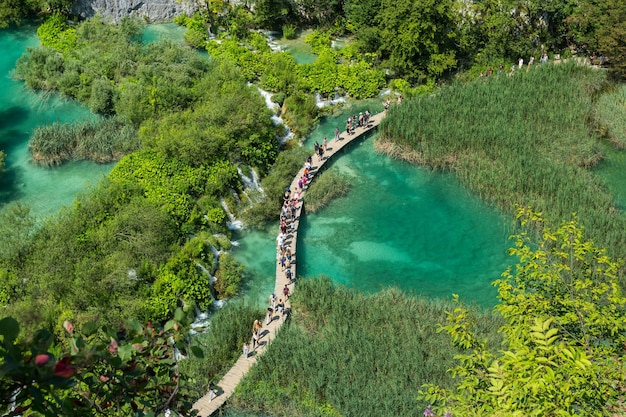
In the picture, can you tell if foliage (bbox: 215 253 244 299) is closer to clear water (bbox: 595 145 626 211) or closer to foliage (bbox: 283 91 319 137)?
foliage (bbox: 283 91 319 137)

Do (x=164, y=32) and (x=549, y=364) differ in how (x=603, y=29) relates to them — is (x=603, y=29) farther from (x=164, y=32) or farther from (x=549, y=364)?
(x=549, y=364)

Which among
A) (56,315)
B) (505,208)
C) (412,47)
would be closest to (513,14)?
(412,47)

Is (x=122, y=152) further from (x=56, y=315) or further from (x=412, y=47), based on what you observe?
(x=412, y=47)

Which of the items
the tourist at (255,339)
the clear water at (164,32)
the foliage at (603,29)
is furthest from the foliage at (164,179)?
the foliage at (603,29)

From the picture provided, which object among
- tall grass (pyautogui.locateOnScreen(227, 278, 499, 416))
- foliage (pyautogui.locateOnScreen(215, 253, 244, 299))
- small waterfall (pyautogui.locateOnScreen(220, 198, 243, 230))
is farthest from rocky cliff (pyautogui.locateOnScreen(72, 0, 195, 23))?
tall grass (pyautogui.locateOnScreen(227, 278, 499, 416))

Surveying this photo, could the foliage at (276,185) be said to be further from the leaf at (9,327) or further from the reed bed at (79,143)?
the leaf at (9,327)
